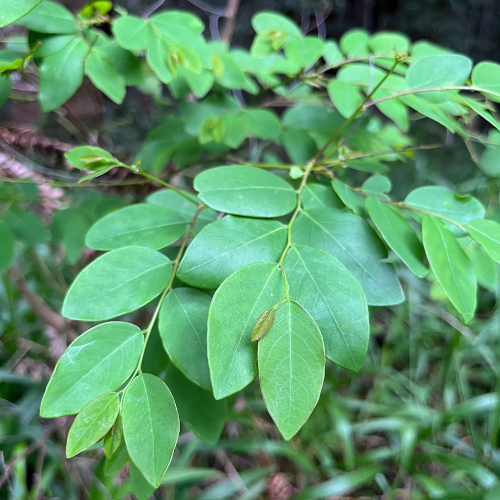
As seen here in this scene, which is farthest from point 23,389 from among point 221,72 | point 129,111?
point 221,72

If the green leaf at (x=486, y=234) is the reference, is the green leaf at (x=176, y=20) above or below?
above

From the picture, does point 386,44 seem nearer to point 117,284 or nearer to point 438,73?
point 438,73

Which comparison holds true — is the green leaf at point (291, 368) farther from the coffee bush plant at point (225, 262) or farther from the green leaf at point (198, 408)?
the green leaf at point (198, 408)

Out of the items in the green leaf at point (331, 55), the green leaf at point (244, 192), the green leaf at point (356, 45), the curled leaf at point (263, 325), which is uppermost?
the green leaf at point (356, 45)

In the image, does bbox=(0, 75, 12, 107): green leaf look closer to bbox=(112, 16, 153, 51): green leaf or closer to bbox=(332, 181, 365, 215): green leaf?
bbox=(112, 16, 153, 51): green leaf

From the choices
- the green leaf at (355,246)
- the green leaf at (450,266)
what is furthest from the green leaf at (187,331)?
the green leaf at (450,266)

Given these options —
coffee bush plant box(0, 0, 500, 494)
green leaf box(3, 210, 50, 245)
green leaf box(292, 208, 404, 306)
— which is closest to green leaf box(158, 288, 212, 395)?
coffee bush plant box(0, 0, 500, 494)

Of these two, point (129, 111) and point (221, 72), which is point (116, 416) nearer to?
point (221, 72)
